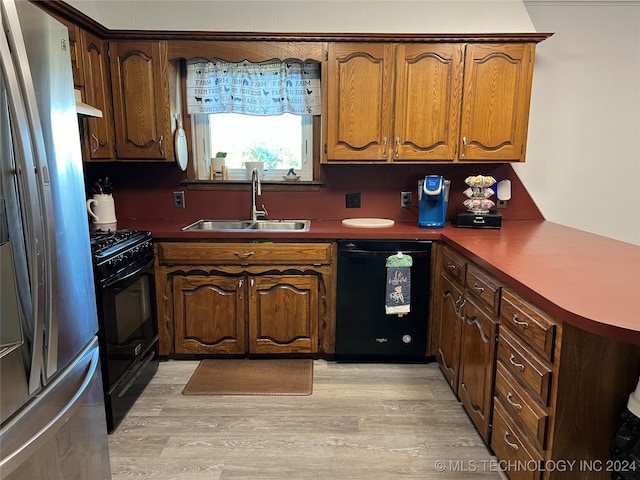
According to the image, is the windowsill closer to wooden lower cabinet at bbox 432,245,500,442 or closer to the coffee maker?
the coffee maker

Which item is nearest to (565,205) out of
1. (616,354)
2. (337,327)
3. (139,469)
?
(337,327)

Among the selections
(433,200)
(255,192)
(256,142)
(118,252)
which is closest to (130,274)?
(118,252)

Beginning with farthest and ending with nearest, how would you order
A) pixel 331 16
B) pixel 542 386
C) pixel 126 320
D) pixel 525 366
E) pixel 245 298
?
pixel 331 16
pixel 245 298
pixel 126 320
pixel 525 366
pixel 542 386

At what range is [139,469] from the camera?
1798 mm

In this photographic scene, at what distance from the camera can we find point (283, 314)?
2674 mm

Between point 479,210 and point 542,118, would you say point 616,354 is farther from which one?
point 542,118

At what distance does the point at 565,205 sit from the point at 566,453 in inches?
86.8

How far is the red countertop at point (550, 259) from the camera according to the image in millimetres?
1195

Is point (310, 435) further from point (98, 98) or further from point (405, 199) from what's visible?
point (98, 98)

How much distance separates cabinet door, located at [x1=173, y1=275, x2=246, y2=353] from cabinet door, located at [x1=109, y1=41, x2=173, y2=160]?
34.5 inches

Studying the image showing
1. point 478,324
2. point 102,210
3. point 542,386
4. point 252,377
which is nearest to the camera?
point 542,386

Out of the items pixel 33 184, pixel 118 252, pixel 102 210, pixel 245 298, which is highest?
pixel 33 184

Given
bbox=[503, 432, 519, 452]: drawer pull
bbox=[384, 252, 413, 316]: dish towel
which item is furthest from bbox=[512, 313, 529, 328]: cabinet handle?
bbox=[384, 252, 413, 316]: dish towel

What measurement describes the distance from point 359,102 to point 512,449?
2.05 metres
